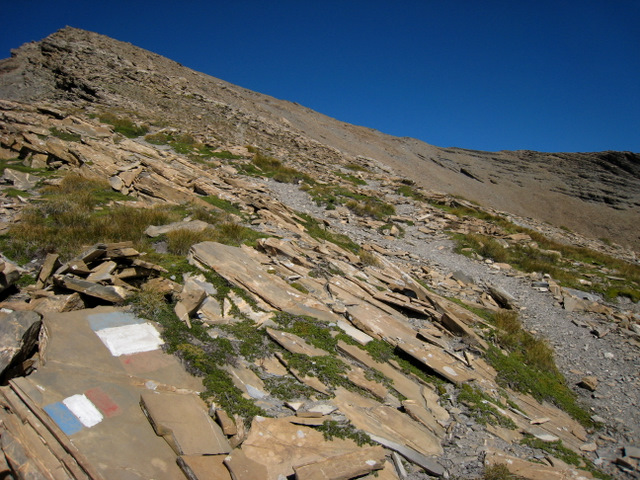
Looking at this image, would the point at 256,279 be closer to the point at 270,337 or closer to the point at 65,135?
the point at 270,337

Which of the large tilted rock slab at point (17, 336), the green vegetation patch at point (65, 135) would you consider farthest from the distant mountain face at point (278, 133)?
the large tilted rock slab at point (17, 336)

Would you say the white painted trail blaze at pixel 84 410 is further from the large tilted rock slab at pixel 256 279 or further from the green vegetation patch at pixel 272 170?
the green vegetation patch at pixel 272 170

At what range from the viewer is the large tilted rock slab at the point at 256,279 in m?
6.18

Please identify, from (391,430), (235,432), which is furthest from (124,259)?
(391,430)

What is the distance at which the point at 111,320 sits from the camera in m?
4.38

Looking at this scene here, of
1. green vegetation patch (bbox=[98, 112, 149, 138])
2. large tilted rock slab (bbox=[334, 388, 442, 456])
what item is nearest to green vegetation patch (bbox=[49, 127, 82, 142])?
green vegetation patch (bbox=[98, 112, 149, 138])

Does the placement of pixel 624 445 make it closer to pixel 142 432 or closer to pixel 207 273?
pixel 142 432

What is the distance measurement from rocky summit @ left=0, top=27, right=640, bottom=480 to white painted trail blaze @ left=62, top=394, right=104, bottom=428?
0.02 m

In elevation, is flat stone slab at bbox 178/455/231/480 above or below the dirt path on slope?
below

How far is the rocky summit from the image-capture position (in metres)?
3.14

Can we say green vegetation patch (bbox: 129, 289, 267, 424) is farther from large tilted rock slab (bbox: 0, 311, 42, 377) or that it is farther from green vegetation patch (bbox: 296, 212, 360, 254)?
green vegetation patch (bbox: 296, 212, 360, 254)

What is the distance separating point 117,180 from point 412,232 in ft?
41.6

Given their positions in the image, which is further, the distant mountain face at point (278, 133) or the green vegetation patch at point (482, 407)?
the distant mountain face at point (278, 133)

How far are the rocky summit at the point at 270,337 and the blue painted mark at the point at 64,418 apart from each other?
0.01 m
